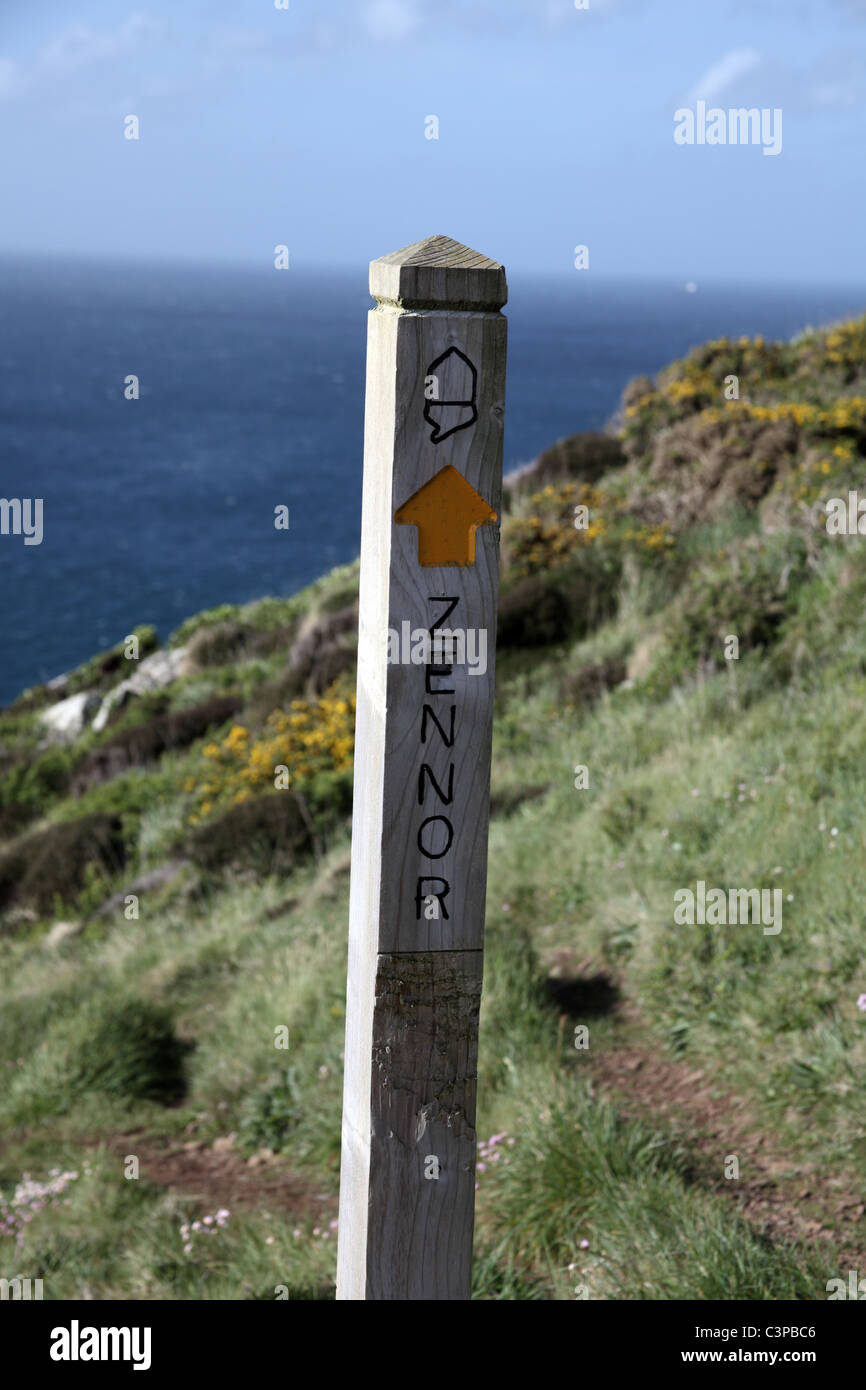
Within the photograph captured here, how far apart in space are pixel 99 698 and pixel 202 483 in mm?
59689

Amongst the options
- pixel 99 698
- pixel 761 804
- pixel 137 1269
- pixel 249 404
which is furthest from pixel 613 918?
pixel 249 404

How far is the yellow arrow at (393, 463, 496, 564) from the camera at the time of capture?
232cm

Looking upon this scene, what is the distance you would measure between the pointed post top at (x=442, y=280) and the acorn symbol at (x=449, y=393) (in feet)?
0.29

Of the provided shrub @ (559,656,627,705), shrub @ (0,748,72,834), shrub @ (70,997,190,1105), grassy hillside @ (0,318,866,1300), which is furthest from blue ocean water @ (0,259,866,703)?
shrub @ (70,997,190,1105)

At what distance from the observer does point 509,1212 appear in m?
4.14

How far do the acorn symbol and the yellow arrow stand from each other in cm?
8

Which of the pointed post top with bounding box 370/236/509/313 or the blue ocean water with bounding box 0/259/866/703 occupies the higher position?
the blue ocean water with bounding box 0/259/866/703

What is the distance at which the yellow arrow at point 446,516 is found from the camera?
91.2 inches

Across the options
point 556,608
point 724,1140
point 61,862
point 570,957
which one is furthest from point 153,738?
point 724,1140

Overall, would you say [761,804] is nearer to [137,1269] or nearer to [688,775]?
[688,775]

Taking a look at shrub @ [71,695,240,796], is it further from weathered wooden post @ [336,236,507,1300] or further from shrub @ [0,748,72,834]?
weathered wooden post @ [336,236,507,1300]

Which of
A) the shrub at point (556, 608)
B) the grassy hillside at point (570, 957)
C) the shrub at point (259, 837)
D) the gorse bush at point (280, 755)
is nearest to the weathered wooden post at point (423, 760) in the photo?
the grassy hillside at point (570, 957)

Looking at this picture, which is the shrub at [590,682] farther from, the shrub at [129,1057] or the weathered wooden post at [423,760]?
the weathered wooden post at [423,760]

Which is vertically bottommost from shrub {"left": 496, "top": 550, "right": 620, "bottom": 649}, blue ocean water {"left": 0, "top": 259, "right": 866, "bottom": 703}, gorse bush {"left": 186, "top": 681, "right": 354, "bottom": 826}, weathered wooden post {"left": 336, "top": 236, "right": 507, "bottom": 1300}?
weathered wooden post {"left": 336, "top": 236, "right": 507, "bottom": 1300}
